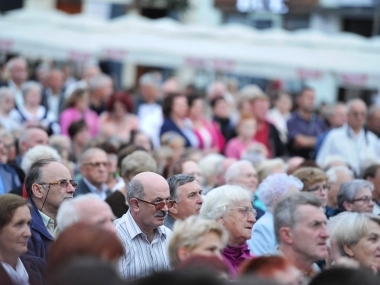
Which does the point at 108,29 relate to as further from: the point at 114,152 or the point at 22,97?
the point at 114,152

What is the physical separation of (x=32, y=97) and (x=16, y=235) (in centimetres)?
817

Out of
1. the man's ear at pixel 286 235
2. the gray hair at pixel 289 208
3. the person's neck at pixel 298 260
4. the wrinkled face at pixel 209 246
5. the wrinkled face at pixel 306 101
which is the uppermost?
the wrinkled face at pixel 209 246

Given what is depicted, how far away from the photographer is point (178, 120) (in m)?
14.6

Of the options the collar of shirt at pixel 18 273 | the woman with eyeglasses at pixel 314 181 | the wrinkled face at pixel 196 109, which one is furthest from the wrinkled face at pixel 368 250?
A: the wrinkled face at pixel 196 109

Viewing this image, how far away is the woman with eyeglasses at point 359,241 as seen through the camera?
6.56 metres

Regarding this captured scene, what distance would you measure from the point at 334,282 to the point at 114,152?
691 centimetres

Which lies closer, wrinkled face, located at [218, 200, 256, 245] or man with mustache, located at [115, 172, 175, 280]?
man with mustache, located at [115, 172, 175, 280]

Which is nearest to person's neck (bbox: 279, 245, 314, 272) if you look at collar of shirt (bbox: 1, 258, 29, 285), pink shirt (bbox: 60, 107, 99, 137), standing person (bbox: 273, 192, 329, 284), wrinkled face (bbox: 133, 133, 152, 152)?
standing person (bbox: 273, 192, 329, 284)

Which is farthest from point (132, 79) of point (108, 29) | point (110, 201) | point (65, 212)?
point (65, 212)

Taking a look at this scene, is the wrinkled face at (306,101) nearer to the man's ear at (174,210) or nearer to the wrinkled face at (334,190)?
the wrinkled face at (334,190)

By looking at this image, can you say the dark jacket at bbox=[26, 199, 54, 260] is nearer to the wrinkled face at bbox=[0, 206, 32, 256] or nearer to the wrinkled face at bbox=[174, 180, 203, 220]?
the wrinkled face at bbox=[0, 206, 32, 256]

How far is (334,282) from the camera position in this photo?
452 centimetres

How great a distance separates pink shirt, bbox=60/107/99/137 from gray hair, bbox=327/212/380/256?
7.86m

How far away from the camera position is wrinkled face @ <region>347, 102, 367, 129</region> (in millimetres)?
13453
